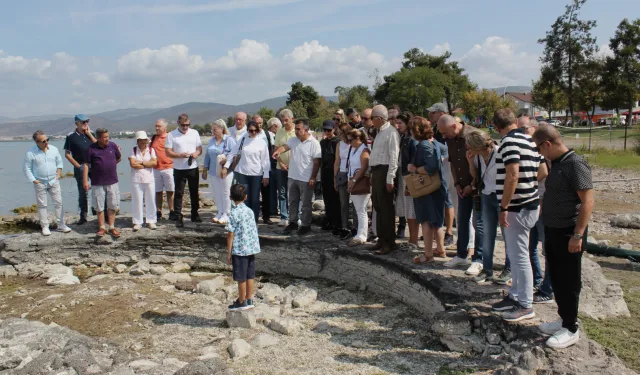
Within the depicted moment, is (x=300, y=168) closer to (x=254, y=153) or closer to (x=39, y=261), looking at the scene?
(x=254, y=153)

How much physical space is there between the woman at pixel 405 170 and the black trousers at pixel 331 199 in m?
1.05

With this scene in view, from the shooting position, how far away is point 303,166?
25.0 ft

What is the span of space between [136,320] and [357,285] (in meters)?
2.95

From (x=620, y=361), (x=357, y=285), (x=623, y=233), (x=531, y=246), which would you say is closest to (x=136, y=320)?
(x=357, y=285)

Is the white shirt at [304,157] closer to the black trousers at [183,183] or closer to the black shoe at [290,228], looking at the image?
the black shoe at [290,228]

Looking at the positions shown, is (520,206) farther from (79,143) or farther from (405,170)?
(79,143)

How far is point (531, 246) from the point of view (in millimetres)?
4875

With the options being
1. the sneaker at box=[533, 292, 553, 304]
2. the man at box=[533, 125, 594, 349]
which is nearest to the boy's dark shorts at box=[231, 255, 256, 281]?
the sneaker at box=[533, 292, 553, 304]

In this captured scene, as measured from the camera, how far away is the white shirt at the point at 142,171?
27.0ft

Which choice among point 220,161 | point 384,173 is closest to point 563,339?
point 384,173

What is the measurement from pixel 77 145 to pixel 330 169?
4464 millimetres

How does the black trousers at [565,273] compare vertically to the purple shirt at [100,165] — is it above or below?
below

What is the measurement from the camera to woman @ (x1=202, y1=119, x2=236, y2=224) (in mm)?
8344

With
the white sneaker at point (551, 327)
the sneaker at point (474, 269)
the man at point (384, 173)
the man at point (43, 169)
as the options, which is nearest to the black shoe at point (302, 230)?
the man at point (384, 173)
